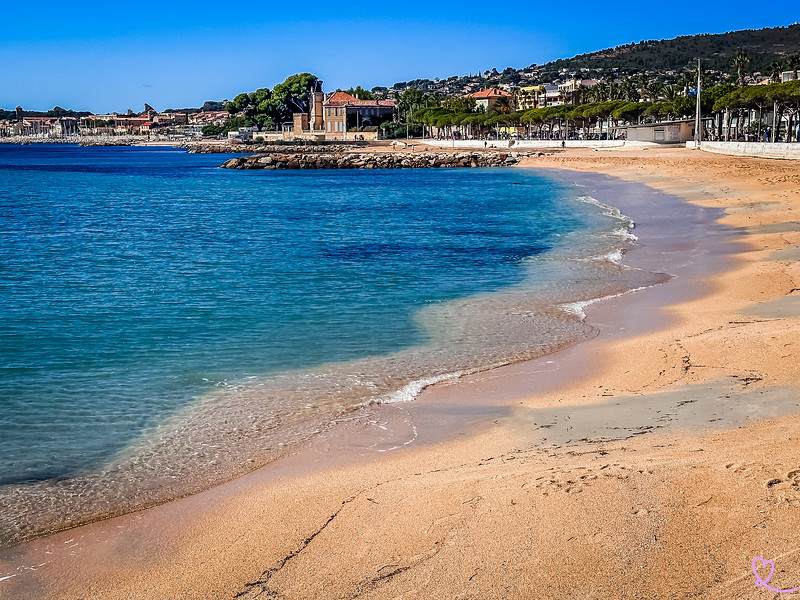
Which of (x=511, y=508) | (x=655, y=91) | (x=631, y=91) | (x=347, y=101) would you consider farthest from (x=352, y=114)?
(x=511, y=508)

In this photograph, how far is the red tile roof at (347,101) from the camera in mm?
158750

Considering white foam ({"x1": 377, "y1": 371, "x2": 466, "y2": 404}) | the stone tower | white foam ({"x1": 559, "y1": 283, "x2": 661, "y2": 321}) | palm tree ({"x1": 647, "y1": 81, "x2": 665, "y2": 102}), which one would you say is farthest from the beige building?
white foam ({"x1": 377, "y1": 371, "x2": 466, "y2": 404})

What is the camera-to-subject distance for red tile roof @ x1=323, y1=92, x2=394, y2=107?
521 ft

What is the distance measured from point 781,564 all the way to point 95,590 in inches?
167

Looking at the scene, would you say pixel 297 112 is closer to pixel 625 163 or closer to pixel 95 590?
pixel 625 163

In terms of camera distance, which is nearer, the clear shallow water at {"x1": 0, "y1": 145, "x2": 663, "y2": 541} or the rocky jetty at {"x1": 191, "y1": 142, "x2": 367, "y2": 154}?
the clear shallow water at {"x1": 0, "y1": 145, "x2": 663, "y2": 541}

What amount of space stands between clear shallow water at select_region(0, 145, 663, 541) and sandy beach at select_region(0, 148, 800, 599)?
830 millimetres

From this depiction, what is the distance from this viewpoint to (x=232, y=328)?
1366cm

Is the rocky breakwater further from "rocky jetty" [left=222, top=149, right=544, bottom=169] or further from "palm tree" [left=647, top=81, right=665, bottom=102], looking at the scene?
"palm tree" [left=647, top=81, right=665, bottom=102]

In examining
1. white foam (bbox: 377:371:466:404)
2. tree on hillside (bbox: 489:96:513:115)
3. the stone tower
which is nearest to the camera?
white foam (bbox: 377:371:466:404)

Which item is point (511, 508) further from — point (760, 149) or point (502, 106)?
point (502, 106)

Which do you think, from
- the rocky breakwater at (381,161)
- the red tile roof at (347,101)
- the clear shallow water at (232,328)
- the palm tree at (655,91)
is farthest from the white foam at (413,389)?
the red tile roof at (347,101)

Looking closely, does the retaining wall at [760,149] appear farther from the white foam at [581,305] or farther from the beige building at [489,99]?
the beige building at [489,99]

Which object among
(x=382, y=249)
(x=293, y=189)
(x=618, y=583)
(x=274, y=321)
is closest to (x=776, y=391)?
(x=618, y=583)
